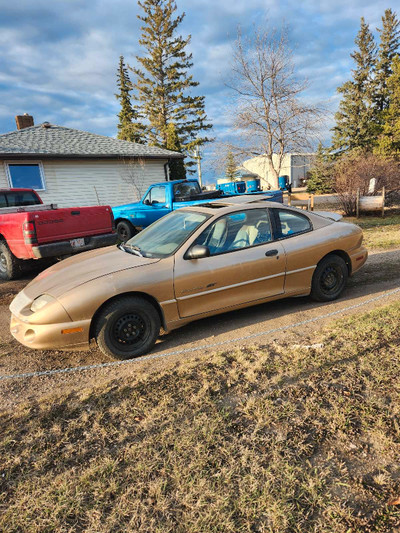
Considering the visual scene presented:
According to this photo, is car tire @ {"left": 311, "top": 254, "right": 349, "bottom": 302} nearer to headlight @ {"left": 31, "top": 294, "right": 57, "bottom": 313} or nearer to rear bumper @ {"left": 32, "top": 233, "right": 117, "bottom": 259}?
headlight @ {"left": 31, "top": 294, "right": 57, "bottom": 313}

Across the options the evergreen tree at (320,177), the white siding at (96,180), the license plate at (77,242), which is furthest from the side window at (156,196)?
the evergreen tree at (320,177)

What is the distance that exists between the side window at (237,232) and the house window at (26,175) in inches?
458

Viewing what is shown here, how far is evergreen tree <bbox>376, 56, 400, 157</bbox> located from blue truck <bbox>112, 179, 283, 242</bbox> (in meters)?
26.9

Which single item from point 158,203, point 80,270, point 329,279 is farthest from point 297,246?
point 158,203

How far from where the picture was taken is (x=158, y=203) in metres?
9.42

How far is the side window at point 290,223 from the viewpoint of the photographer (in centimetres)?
425

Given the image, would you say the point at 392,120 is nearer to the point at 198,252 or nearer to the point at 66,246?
the point at 66,246

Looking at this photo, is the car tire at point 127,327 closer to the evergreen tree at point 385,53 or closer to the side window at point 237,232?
the side window at point 237,232

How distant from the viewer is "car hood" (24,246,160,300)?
3305 millimetres

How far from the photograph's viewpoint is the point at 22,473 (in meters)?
2.01

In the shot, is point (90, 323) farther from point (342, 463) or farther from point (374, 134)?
point (374, 134)

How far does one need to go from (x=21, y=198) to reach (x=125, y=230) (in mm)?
2997

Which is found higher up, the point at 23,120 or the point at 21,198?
the point at 23,120

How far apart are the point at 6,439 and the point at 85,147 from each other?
1431cm
